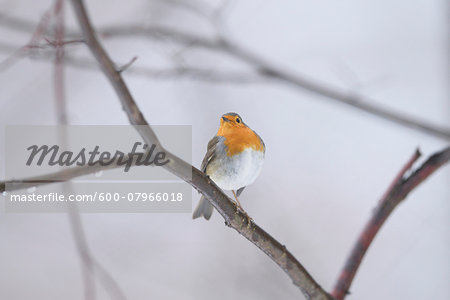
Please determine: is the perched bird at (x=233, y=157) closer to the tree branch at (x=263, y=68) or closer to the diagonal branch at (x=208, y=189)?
the diagonal branch at (x=208, y=189)

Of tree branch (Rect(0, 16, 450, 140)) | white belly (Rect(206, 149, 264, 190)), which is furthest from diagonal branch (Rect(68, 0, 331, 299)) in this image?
tree branch (Rect(0, 16, 450, 140))

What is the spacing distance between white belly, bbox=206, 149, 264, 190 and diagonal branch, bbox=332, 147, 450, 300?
0.13 m

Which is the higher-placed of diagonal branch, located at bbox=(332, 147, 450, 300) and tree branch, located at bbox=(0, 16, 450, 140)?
tree branch, located at bbox=(0, 16, 450, 140)

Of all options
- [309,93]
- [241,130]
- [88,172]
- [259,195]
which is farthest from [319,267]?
[88,172]

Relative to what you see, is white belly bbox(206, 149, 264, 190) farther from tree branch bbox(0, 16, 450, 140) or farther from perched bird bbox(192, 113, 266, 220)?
tree branch bbox(0, 16, 450, 140)

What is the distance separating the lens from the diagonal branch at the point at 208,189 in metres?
0.24

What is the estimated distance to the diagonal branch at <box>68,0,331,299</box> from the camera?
0.79 ft

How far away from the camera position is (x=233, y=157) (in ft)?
1.07

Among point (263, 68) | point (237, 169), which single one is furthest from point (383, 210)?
point (263, 68)

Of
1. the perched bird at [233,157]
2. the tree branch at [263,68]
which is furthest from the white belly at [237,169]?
the tree branch at [263,68]

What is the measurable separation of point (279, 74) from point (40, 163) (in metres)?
0.48

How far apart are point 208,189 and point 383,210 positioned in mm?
202

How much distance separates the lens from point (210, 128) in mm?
536

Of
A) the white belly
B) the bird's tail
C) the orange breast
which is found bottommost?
the bird's tail
